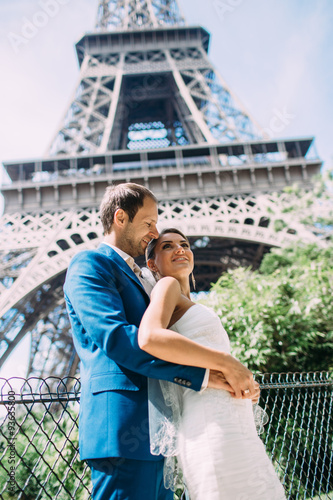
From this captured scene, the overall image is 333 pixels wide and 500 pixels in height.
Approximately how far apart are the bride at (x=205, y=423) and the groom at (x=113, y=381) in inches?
1.7

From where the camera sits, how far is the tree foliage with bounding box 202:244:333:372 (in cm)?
615

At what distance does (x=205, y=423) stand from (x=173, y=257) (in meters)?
0.73

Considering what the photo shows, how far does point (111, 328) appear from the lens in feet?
4.37

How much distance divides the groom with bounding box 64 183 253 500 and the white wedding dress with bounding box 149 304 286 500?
0.07m

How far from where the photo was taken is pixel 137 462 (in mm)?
1330

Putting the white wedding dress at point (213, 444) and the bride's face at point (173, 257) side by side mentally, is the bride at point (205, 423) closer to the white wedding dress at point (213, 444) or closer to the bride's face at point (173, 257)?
the white wedding dress at point (213, 444)

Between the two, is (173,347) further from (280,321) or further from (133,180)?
(133,180)

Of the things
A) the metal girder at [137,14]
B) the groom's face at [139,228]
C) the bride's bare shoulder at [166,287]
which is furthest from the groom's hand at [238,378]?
the metal girder at [137,14]

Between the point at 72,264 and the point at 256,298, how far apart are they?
5.54m

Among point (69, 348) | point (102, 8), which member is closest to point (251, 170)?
point (69, 348)

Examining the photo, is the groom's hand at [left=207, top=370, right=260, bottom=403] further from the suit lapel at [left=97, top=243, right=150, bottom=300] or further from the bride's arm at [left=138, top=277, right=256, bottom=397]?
the suit lapel at [left=97, top=243, right=150, bottom=300]

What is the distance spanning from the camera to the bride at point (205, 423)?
1325 mm

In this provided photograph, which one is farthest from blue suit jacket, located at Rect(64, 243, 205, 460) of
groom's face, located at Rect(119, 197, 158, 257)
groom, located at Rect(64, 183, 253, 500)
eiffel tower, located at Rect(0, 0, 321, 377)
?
eiffel tower, located at Rect(0, 0, 321, 377)

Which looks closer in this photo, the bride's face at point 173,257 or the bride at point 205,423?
the bride at point 205,423
